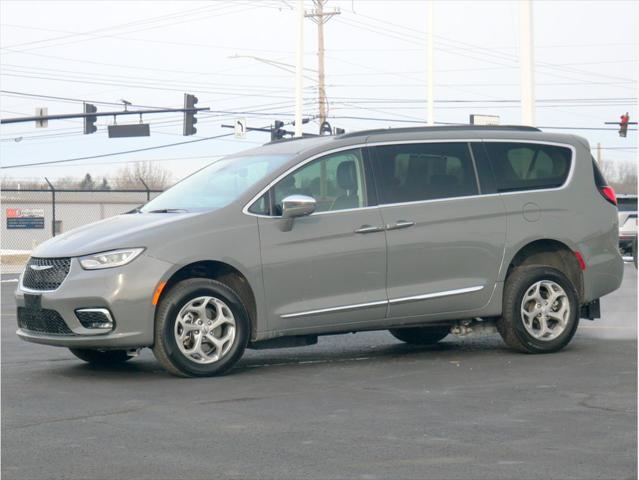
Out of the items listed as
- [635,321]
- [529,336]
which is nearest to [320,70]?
[635,321]

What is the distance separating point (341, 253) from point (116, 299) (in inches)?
72.6

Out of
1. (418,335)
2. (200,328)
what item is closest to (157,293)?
(200,328)

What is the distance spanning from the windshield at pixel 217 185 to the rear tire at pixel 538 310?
226 cm

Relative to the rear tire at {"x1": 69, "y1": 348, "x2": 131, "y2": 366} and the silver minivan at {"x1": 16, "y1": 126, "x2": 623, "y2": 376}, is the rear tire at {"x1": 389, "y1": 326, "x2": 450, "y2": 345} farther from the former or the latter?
the rear tire at {"x1": 69, "y1": 348, "x2": 131, "y2": 366}

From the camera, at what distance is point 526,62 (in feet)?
64.7

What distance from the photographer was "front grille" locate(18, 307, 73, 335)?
8.97 metres

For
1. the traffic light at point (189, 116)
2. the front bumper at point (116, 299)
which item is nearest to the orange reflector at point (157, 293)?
the front bumper at point (116, 299)

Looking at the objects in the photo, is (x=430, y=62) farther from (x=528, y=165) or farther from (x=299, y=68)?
(x=528, y=165)

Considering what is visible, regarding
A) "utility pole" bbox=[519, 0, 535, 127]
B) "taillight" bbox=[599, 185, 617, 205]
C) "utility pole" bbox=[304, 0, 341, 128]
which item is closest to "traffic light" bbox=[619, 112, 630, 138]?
"utility pole" bbox=[304, 0, 341, 128]

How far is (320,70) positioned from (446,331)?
41074 millimetres

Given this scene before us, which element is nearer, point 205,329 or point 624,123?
point 205,329

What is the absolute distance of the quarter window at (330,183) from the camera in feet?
31.4

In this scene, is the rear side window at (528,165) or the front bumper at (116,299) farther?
the rear side window at (528,165)

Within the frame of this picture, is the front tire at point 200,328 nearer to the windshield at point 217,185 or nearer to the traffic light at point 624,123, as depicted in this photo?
the windshield at point 217,185
